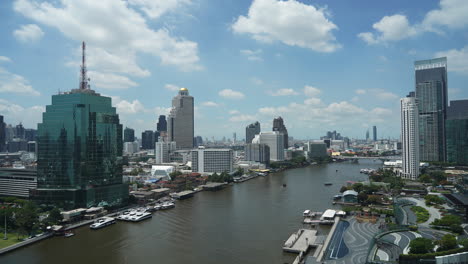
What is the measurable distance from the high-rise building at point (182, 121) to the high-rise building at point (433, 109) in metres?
66.4

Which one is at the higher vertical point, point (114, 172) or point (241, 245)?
point (114, 172)

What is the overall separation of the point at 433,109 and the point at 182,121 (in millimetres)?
70524

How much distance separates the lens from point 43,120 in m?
27.8

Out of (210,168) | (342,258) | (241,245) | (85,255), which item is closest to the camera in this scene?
(342,258)

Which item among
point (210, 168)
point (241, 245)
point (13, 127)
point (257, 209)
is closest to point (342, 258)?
point (241, 245)

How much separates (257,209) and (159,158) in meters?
52.9

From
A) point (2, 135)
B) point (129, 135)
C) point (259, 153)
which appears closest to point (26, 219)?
point (259, 153)

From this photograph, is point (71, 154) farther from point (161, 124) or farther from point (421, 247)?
point (161, 124)

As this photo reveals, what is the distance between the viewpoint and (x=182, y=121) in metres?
103

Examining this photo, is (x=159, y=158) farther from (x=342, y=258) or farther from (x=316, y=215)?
(x=342, y=258)

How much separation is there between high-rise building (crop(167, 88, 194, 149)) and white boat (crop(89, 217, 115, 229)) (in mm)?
78430

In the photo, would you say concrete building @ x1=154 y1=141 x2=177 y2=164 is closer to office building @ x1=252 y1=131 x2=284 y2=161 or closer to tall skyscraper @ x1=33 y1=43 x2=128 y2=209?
office building @ x1=252 y1=131 x2=284 y2=161

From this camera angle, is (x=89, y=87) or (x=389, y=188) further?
(x=389, y=188)

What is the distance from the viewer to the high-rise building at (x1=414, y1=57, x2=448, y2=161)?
67625mm
